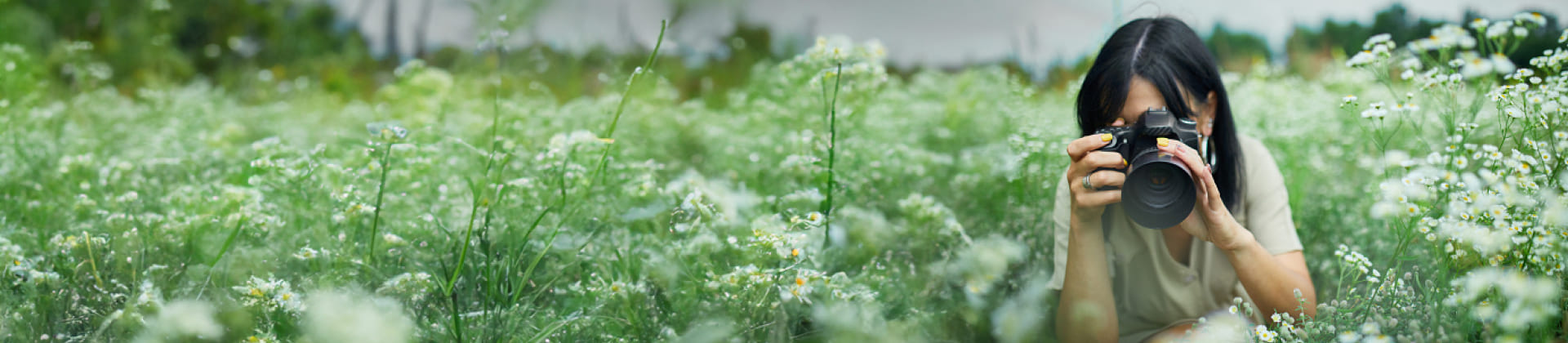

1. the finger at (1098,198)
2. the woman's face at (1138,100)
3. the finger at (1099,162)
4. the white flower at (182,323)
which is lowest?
the finger at (1098,198)

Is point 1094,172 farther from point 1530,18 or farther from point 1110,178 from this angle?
point 1530,18

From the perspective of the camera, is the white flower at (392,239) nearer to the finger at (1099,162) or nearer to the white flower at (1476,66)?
the finger at (1099,162)

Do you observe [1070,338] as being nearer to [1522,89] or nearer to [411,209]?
[1522,89]

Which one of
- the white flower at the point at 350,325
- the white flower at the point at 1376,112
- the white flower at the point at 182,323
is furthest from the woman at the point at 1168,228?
the white flower at the point at 182,323

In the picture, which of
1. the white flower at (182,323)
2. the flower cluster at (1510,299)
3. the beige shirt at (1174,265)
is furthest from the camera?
the beige shirt at (1174,265)

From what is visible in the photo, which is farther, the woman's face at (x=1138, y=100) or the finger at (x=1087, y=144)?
the woman's face at (x=1138, y=100)

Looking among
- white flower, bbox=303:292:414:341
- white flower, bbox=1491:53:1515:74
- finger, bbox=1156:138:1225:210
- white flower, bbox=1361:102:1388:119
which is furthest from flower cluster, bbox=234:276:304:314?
white flower, bbox=1491:53:1515:74

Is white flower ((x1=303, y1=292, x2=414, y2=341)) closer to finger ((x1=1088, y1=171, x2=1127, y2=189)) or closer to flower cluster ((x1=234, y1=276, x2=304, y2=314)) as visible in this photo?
flower cluster ((x1=234, y1=276, x2=304, y2=314))

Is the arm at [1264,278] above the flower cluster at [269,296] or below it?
below
